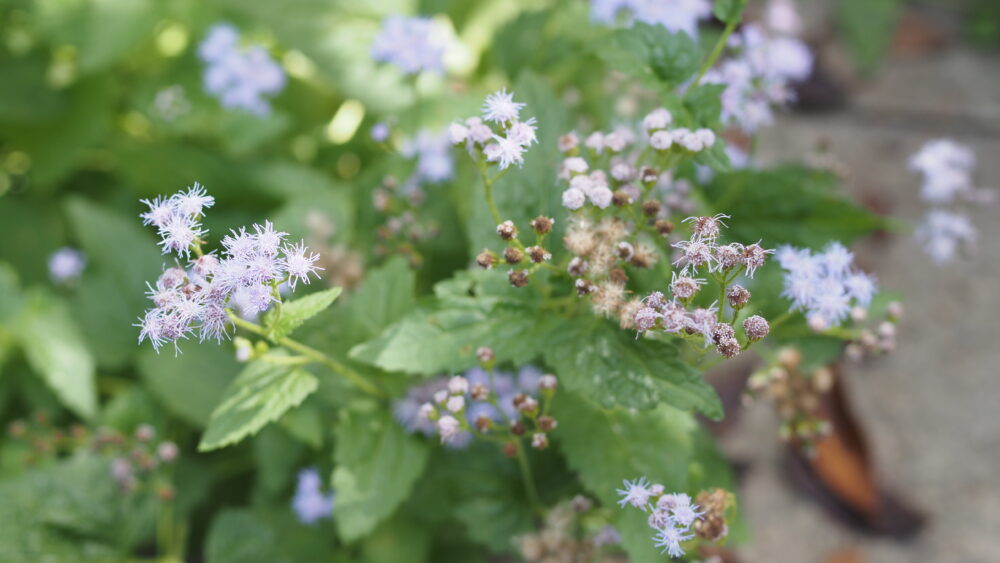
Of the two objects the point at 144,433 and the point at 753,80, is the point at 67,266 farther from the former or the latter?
the point at 753,80

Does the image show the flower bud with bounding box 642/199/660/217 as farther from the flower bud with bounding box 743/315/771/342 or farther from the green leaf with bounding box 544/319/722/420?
the flower bud with bounding box 743/315/771/342

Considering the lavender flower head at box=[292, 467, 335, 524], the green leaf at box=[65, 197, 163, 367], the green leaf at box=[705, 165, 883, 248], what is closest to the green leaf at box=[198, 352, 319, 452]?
the lavender flower head at box=[292, 467, 335, 524]

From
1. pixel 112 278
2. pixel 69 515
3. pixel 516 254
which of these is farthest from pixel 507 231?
pixel 112 278

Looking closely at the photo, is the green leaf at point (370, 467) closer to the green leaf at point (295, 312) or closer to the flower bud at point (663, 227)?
the green leaf at point (295, 312)

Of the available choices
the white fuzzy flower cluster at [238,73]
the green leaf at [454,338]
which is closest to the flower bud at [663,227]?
the green leaf at [454,338]

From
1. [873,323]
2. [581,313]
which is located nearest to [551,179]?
[581,313]

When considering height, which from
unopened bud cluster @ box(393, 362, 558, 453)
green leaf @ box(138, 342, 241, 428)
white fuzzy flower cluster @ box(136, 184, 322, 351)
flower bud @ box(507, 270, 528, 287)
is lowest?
unopened bud cluster @ box(393, 362, 558, 453)
